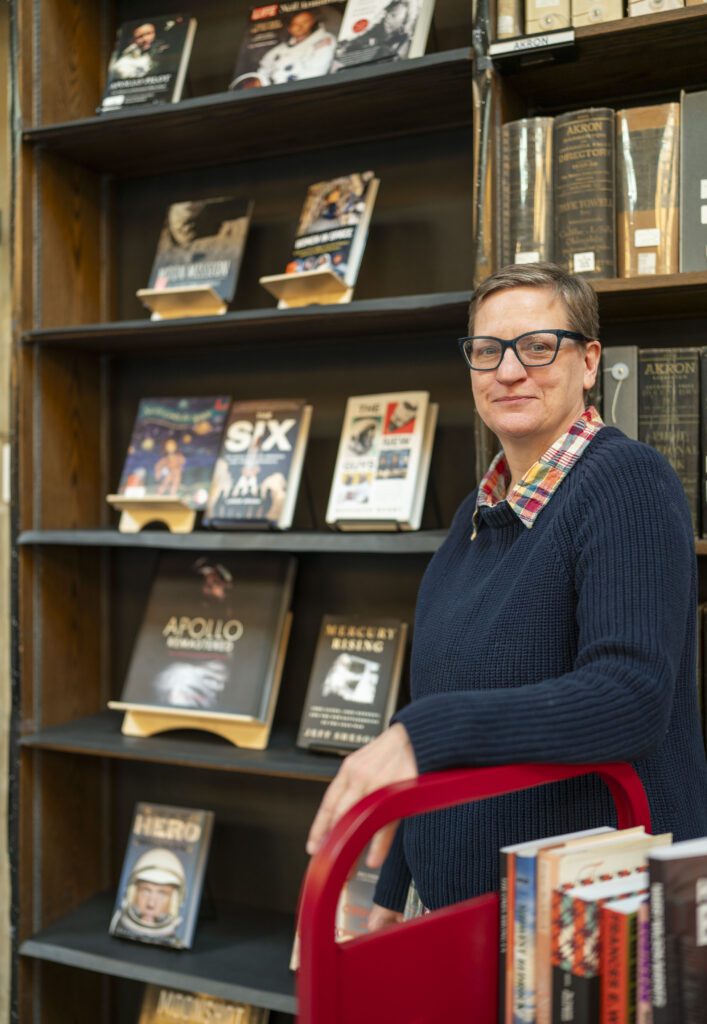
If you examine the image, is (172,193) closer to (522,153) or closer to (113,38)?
(113,38)

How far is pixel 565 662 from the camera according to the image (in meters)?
1.12

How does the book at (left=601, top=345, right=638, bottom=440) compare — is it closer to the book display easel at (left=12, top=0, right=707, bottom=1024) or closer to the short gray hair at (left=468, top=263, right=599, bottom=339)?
the book display easel at (left=12, top=0, right=707, bottom=1024)

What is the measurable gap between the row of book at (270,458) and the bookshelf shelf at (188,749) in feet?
1.55

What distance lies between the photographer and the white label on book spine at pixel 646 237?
5.30ft

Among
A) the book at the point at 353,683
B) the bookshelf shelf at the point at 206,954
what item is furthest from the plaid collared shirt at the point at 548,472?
the bookshelf shelf at the point at 206,954

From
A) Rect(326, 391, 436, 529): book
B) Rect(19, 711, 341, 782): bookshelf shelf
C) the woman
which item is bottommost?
Rect(19, 711, 341, 782): bookshelf shelf

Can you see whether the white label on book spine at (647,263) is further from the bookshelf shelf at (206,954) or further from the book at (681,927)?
the bookshelf shelf at (206,954)

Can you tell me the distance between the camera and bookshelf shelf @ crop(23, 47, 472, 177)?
183cm

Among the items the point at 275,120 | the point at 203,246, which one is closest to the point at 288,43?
the point at 275,120

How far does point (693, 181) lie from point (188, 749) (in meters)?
1.45

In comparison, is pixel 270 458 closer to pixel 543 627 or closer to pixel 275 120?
pixel 275 120

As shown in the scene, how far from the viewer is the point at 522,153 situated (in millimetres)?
1683

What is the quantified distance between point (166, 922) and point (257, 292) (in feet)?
4.73

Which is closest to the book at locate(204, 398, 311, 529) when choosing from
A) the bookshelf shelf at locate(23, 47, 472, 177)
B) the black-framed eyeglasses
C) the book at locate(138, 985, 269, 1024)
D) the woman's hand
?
the bookshelf shelf at locate(23, 47, 472, 177)
